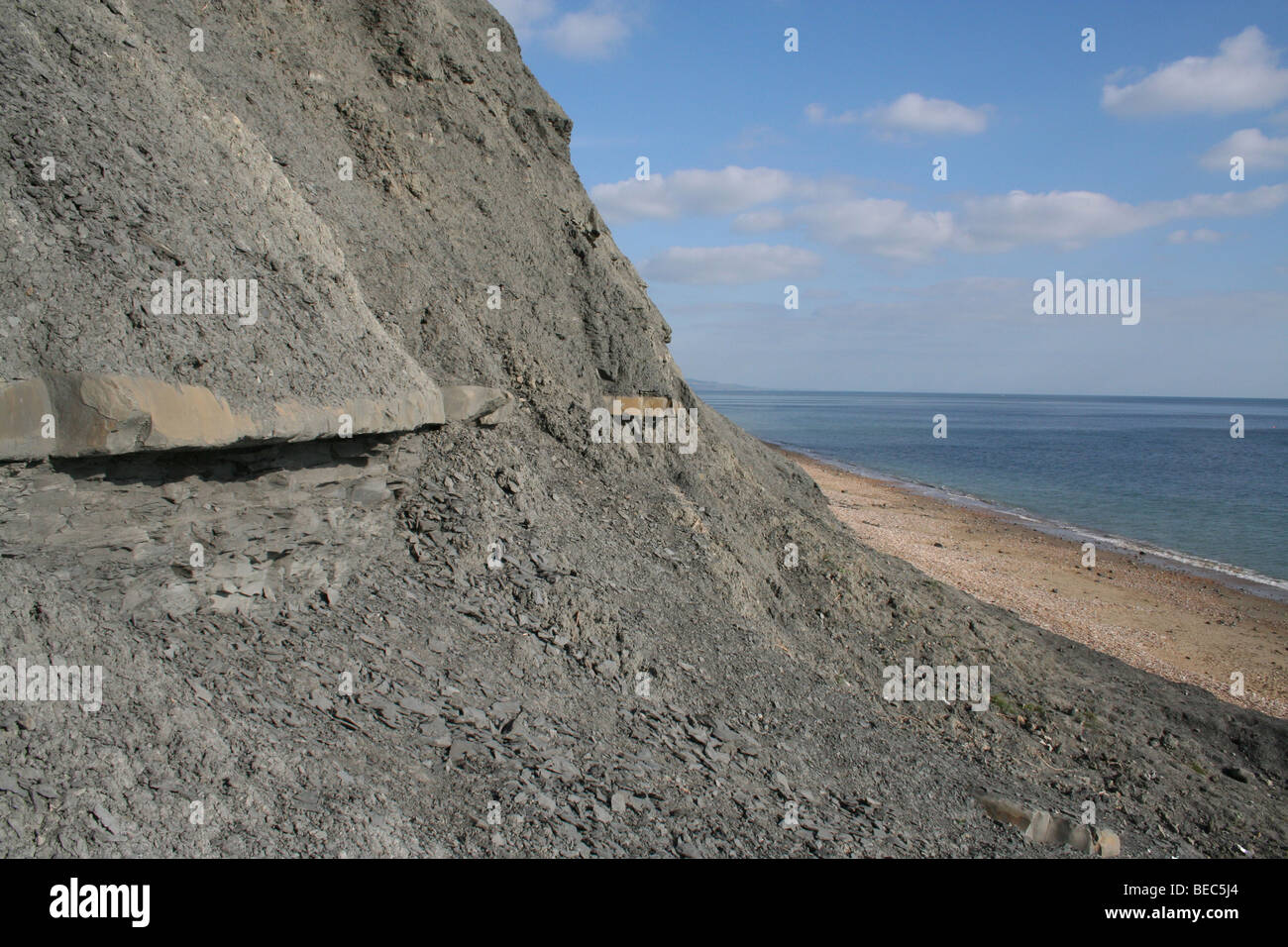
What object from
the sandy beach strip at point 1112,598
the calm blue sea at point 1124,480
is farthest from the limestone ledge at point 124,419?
the calm blue sea at point 1124,480

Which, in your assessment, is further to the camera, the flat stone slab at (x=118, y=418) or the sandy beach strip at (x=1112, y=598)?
the sandy beach strip at (x=1112, y=598)

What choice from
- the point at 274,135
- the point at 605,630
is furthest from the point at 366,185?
the point at 605,630

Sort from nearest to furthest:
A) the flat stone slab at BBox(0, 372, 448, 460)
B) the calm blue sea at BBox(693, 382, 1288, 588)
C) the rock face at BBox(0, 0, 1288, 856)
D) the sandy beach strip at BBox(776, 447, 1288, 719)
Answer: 1. the flat stone slab at BBox(0, 372, 448, 460)
2. the rock face at BBox(0, 0, 1288, 856)
3. the sandy beach strip at BBox(776, 447, 1288, 719)
4. the calm blue sea at BBox(693, 382, 1288, 588)

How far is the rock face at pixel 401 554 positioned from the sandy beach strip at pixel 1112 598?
204 inches

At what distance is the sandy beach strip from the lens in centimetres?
1540

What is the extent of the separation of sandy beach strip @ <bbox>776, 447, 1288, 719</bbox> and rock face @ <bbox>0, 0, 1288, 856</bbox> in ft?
17.0

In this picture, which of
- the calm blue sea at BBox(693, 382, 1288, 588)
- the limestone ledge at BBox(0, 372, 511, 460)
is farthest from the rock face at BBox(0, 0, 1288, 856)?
the calm blue sea at BBox(693, 382, 1288, 588)

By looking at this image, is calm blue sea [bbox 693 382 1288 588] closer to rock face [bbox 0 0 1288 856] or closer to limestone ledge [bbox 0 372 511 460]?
rock face [bbox 0 0 1288 856]

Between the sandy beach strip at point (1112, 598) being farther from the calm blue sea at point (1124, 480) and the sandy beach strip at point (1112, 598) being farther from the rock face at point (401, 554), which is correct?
the rock face at point (401, 554)

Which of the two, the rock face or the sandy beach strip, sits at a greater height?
the rock face

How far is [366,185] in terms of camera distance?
9773 mm

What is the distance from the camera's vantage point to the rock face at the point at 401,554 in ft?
16.5

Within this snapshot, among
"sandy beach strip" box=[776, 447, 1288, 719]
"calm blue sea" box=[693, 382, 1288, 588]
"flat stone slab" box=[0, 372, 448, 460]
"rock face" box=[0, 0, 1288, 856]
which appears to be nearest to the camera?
"flat stone slab" box=[0, 372, 448, 460]
